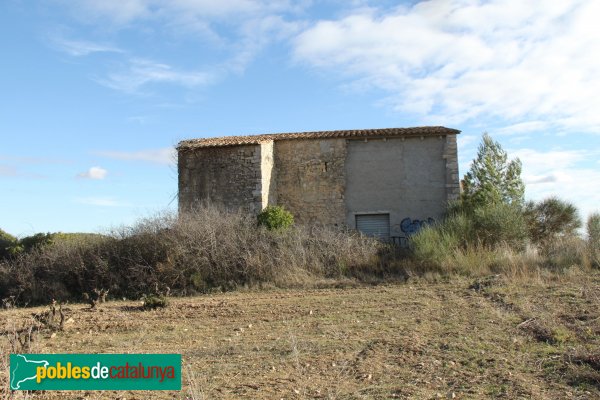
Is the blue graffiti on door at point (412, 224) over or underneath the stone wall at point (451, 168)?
Result: underneath

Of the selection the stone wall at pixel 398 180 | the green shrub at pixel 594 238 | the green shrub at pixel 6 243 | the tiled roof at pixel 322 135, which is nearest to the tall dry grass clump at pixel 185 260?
the stone wall at pixel 398 180

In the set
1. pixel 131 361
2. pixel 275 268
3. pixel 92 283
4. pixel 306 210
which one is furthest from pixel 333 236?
pixel 131 361

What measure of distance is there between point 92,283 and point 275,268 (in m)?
5.30

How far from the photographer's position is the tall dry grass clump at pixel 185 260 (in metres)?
14.5

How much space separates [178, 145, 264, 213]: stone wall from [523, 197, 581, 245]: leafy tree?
9.62 meters

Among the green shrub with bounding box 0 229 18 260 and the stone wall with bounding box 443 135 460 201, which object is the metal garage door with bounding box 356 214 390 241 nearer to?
the stone wall with bounding box 443 135 460 201

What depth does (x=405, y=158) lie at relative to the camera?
64.7 feet

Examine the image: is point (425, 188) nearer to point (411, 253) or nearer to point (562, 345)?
point (411, 253)

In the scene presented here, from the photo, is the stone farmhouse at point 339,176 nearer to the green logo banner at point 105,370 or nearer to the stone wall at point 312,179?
the stone wall at point 312,179

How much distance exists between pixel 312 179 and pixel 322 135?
5.70 feet

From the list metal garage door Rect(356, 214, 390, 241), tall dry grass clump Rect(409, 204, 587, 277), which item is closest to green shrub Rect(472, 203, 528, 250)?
tall dry grass clump Rect(409, 204, 587, 277)

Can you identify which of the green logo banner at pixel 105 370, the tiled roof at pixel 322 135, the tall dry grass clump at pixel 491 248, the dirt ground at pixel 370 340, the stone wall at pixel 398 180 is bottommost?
the dirt ground at pixel 370 340

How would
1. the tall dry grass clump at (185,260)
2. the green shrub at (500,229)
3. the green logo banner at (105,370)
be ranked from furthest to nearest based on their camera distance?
the green shrub at (500,229) < the tall dry grass clump at (185,260) < the green logo banner at (105,370)

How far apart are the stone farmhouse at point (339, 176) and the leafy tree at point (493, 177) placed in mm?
1219
